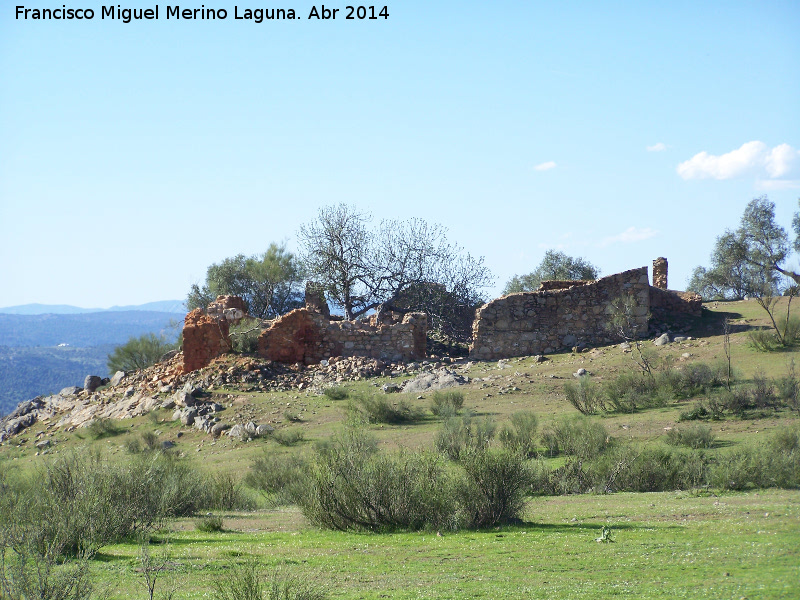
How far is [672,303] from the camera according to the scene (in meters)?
26.6

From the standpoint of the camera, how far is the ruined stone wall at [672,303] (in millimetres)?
26422

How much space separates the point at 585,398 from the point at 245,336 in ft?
42.6

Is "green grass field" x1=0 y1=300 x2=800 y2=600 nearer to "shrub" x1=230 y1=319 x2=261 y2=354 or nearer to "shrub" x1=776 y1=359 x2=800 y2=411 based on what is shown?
"shrub" x1=776 y1=359 x2=800 y2=411

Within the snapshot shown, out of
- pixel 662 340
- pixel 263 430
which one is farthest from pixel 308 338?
pixel 662 340

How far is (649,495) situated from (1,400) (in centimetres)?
10188

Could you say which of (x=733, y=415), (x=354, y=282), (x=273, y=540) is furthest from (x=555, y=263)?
(x=273, y=540)

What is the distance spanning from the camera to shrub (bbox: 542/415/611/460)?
1366 centimetres

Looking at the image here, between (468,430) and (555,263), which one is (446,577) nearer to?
(468,430)

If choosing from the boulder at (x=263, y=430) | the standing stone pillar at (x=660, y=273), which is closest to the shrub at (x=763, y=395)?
the boulder at (x=263, y=430)

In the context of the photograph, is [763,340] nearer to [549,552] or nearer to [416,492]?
[416,492]

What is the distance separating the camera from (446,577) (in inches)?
281

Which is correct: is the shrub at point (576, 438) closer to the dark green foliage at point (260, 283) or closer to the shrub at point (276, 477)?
the shrub at point (276, 477)

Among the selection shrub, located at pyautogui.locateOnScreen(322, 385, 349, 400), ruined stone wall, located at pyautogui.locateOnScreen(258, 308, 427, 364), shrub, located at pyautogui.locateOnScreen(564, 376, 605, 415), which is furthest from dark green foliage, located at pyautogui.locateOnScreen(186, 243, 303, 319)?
shrub, located at pyautogui.locateOnScreen(564, 376, 605, 415)

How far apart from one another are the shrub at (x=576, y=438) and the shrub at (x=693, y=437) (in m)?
1.19
